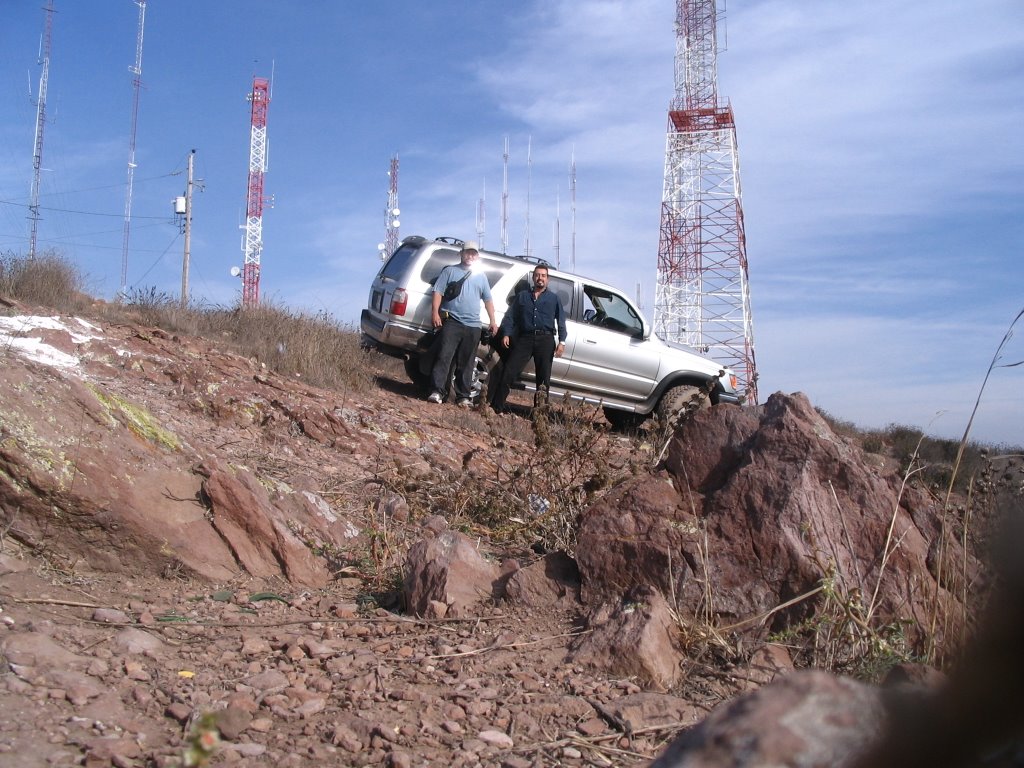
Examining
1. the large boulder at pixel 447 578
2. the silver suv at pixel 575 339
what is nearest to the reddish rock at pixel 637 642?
the large boulder at pixel 447 578

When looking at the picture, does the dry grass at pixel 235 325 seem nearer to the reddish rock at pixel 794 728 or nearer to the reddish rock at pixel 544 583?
the reddish rock at pixel 544 583

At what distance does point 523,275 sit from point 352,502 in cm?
576

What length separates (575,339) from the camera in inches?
405

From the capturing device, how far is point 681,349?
1105 cm

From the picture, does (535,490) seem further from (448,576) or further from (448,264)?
(448,264)

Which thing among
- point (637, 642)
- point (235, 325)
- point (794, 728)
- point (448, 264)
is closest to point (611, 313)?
point (448, 264)

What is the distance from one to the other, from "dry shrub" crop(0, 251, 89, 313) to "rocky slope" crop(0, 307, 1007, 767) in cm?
528

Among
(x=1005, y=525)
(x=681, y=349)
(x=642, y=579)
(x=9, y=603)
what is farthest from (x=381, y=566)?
(x=681, y=349)

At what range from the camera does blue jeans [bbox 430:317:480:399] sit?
356 inches

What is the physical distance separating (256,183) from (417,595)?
2753 centimetres

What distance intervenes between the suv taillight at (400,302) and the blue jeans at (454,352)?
62 cm

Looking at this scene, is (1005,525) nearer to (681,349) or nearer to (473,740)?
(473,740)

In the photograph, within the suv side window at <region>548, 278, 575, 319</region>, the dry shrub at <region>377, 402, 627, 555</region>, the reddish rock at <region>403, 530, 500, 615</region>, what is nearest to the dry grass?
the suv side window at <region>548, 278, 575, 319</region>

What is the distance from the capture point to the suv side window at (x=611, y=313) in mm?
10555
